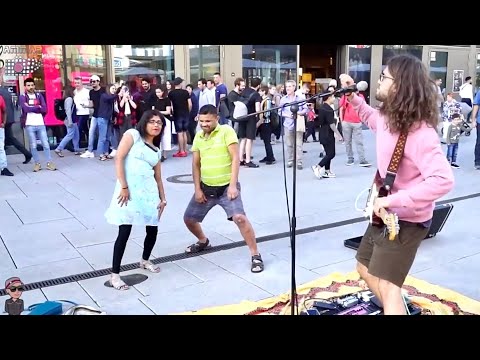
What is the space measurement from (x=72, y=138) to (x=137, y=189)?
26.3ft

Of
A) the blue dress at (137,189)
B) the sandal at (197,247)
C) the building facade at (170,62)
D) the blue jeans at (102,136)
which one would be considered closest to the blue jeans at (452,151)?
the building facade at (170,62)

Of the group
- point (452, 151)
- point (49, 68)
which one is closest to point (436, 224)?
point (452, 151)

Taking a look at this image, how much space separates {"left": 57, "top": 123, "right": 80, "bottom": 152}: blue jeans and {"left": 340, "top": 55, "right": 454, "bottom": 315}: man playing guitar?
31.7ft

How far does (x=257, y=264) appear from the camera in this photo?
16.1ft

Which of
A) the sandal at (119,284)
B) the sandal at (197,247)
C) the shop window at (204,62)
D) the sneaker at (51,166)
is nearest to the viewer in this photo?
the sandal at (119,284)

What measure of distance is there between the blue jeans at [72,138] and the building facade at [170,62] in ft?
3.52

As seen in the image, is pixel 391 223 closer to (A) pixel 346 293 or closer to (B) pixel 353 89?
(B) pixel 353 89

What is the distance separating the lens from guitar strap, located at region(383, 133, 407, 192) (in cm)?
289

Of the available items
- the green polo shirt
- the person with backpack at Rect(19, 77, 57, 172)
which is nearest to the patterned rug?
the green polo shirt

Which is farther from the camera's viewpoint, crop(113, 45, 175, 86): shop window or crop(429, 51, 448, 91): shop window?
crop(429, 51, 448, 91): shop window

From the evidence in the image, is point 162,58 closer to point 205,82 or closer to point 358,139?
point 205,82

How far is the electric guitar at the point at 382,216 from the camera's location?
2859mm

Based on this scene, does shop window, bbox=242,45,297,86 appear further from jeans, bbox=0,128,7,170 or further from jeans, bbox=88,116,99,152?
jeans, bbox=0,128,7,170

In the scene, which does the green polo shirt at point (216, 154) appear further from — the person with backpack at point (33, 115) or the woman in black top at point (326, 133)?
the person with backpack at point (33, 115)
